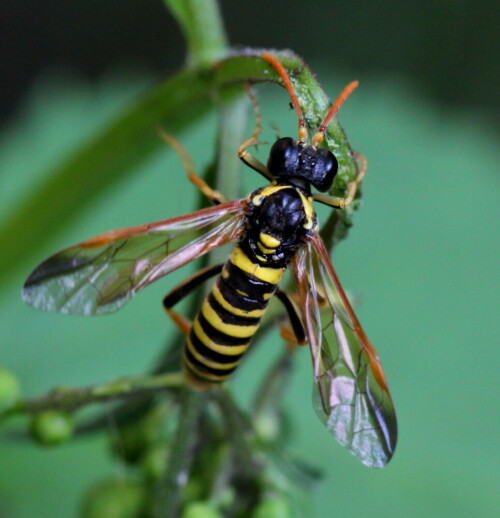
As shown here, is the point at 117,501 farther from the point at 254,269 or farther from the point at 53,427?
the point at 254,269

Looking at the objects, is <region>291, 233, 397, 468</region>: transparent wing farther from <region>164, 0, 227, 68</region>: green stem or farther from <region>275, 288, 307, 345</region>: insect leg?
<region>164, 0, 227, 68</region>: green stem

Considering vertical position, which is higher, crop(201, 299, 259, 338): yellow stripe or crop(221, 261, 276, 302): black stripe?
crop(221, 261, 276, 302): black stripe

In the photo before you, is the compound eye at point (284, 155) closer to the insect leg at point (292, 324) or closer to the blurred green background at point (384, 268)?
the blurred green background at point (384, 268)

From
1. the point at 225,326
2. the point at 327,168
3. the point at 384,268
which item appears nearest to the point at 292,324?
the point at 225,326

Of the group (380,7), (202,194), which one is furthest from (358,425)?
(380,7)

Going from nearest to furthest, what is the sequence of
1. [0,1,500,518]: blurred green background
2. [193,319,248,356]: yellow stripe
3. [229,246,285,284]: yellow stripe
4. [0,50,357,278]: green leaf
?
[0,50,357,278]: green leaf
[193,319,248,356]: yellow stripe
[229,246,285,284]: yellow stripe
[0,1,500,518]: blurred green background

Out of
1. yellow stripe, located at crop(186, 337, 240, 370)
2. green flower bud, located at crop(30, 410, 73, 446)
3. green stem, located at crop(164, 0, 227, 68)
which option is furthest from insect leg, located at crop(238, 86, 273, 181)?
green flower bud, located at crop(30, 410, 73, 446)

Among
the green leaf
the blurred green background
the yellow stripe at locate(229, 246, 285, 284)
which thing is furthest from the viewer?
the blurred green background
